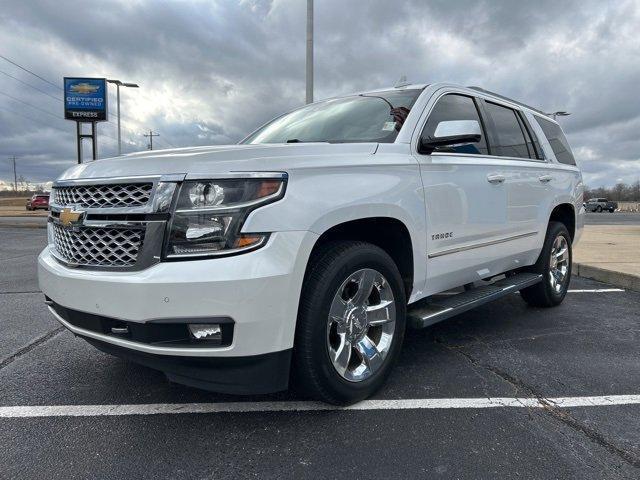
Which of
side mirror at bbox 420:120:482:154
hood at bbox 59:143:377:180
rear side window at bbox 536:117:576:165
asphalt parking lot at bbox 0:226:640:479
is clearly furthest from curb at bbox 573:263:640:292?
hood at bbox 59:143:377:180

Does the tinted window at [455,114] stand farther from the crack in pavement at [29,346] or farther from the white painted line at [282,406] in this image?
the crack in pavement at [29,346]

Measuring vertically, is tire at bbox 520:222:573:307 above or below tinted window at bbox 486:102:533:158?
below

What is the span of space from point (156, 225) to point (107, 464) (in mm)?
1155

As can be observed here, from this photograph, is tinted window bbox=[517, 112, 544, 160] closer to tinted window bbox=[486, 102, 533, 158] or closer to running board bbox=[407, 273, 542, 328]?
Result: tinted window bbox=[486, 102, 533, 158]

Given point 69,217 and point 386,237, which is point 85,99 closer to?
point 69,217

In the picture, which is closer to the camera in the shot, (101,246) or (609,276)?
(101,246)

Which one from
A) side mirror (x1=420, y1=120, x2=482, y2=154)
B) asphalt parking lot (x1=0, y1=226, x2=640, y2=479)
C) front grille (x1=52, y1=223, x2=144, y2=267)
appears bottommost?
asphalt parking lot (x1=0, y1=226, x2=640, y2=479)

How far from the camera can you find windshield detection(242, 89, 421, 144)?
336cm

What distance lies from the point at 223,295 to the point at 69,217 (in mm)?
1115

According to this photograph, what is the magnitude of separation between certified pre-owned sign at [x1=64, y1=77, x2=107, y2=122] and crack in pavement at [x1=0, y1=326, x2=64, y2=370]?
27.7 metres

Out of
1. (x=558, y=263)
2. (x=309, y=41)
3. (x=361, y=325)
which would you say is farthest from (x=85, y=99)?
(x=361, y=325)

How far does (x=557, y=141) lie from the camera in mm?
5609

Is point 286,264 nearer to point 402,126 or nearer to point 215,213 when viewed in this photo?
point 215,213

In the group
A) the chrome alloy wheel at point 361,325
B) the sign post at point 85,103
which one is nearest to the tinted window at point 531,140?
the chrome alloy wheel at point 361,325
